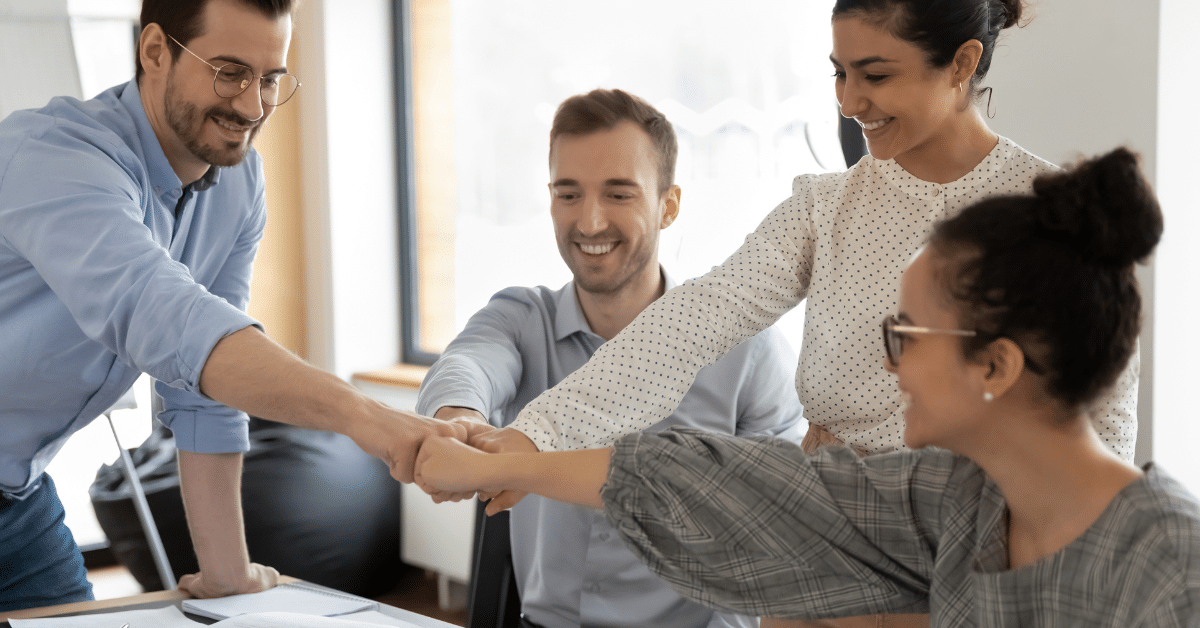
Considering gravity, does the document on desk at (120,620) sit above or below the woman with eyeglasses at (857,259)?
below

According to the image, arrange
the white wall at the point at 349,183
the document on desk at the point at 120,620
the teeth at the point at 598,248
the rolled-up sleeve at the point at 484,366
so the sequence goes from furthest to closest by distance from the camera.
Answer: the white wall at the point at 349,183 → the teeth at the point at 598,248 → the rolled-up sleeve at the point at 484,366 → the document on desk at the point at 120,620

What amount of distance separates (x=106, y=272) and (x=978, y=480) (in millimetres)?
1086

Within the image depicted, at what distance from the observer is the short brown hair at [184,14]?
1.55 m

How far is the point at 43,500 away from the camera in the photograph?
1683mm

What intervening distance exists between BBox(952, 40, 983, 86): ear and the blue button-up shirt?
0.96 m

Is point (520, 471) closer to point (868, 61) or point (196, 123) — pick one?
point (868, 61)

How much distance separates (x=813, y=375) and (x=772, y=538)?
0.29 metres

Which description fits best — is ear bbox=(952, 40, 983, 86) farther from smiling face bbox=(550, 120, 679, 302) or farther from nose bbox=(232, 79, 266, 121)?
nose bbox=(232, 79, 266, 121)

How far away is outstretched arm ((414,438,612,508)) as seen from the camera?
1.18m

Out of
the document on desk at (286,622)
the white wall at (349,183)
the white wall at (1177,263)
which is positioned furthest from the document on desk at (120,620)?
the white wall at (349,183)

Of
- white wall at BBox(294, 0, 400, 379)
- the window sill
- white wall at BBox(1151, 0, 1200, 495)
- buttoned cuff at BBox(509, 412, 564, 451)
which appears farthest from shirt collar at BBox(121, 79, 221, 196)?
white wall at BBox(294, 0, 400, 379)

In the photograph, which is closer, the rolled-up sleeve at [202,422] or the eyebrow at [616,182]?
the rolled-up sleeve at [202,422]

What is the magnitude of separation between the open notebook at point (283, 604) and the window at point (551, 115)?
137 cm

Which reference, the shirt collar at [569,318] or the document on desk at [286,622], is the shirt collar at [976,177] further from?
the document on desk at [286,622]
